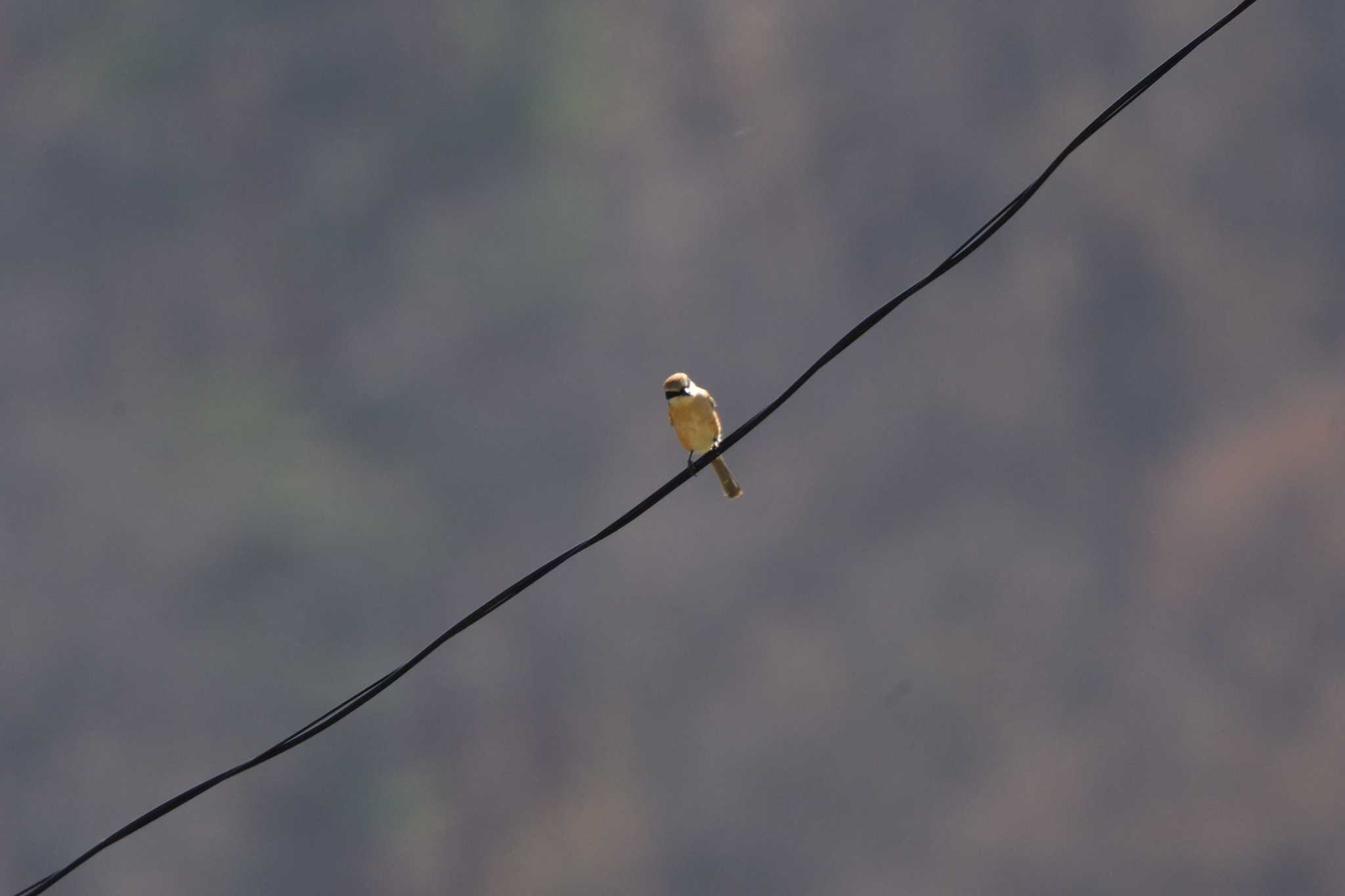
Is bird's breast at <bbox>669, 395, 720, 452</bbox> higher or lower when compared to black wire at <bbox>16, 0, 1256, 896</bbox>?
lower

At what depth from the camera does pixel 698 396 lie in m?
26.8

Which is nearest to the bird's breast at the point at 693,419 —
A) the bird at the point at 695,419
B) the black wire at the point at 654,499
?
the bird at the point at 695,419

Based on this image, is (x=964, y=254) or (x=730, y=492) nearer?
(x=964, y=254)

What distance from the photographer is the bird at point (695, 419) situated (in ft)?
86.9

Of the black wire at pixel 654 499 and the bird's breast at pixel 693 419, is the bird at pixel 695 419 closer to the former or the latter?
the bird's breast at pixel 693 419

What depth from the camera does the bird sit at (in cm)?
2648

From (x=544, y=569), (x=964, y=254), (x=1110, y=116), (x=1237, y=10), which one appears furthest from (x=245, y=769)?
(x=1237, y=10)

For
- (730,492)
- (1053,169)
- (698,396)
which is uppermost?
(1053,169)

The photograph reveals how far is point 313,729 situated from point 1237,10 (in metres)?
7.62

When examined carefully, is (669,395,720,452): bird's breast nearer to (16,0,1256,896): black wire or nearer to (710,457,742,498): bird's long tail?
(710,457,742,498): bird's long tail

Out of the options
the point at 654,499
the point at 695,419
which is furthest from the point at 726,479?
the point at 654,499

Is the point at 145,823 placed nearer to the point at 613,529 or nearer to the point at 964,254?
the point at 613,529

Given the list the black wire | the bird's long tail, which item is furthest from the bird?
the black wire

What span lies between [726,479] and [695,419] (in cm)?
144
